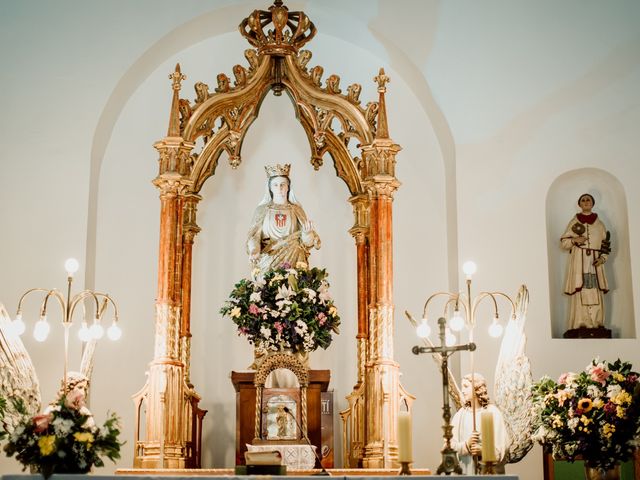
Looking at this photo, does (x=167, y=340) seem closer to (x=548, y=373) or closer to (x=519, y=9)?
(x=548, y=373)

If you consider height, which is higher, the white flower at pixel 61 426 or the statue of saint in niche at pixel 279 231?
the statue of saint in niche at pixel 279 231

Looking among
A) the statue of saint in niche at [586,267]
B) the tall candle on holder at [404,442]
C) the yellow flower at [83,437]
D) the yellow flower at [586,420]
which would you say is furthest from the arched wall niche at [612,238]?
the yellow flower at [83,437]

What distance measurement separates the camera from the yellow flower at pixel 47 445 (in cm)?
775

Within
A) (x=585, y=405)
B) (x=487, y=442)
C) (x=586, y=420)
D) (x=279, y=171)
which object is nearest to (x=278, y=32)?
(x=279, y=171)

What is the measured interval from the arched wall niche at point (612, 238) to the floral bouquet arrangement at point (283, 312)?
325cm

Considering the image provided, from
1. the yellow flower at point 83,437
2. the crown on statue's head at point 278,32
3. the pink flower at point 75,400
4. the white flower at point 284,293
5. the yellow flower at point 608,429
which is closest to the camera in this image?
the yellow flower at point 83,437

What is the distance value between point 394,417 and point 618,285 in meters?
3.72

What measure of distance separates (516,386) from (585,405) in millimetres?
1060

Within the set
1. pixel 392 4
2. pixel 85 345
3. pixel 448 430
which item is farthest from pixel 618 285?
pixel 85 345

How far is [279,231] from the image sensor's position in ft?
38.7

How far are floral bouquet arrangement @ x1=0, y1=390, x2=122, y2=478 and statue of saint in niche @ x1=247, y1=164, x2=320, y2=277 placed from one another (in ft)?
12.4

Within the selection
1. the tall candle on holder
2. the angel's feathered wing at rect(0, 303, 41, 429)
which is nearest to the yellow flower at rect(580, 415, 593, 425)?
the tall candle on holder

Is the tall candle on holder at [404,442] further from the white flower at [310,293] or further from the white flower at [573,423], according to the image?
the white flower at [310,293]

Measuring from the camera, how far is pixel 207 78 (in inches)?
544
